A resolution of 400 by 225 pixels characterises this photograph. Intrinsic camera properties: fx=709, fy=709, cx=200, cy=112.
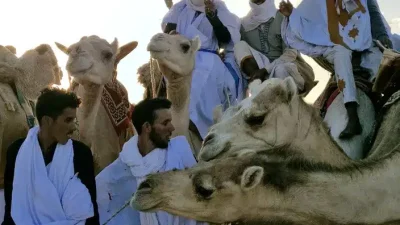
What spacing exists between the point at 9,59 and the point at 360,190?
3522mm

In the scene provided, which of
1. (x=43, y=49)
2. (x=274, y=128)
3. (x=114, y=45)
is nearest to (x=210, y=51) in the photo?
(x=114, y=45)

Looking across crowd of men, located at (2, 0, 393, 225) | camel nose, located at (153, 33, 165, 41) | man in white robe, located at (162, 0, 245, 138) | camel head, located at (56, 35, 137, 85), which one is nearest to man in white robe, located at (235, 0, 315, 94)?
crowd of men, located at (2, 0, 393, 225)

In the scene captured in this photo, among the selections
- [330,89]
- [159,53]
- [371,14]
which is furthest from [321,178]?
[371,14]

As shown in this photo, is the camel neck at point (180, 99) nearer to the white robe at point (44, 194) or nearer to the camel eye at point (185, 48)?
the camel eye at point (185, 48)

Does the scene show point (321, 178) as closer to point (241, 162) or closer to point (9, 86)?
point (241, 162)

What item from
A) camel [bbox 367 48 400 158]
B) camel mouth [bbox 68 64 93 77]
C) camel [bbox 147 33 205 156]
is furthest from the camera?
camel [bbox 147 33 205 156]

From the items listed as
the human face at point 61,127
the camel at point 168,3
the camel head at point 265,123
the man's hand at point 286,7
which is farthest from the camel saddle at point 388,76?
the camel at point 168,3

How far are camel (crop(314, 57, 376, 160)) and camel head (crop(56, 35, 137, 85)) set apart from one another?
170cm

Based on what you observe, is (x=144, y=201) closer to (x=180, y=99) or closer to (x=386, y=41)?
(x=180, y=99)

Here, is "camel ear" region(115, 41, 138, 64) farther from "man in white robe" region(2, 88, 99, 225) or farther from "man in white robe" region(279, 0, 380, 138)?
"man in white robe" region(2, 88, 99, 225)

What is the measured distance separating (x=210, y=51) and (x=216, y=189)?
3.39 metres

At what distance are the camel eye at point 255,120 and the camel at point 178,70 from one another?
5.06ft

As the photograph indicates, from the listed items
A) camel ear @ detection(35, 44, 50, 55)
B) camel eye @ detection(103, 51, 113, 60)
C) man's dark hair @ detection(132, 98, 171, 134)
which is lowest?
man's dark hair @ detection(132, 98, 171, 134)

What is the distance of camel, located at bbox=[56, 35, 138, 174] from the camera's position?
5180mm
